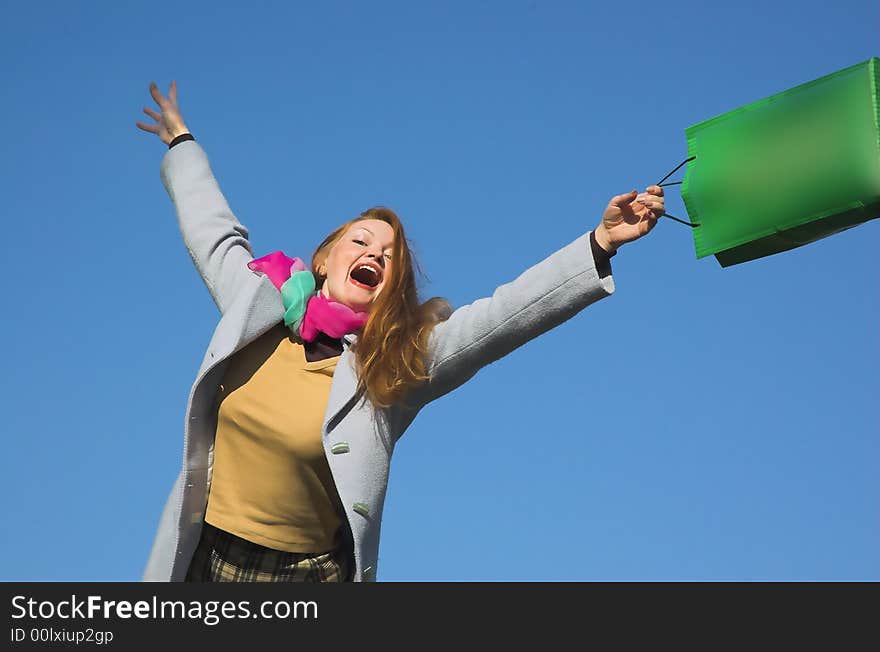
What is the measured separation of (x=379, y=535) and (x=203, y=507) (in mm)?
772

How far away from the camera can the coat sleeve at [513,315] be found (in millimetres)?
4758

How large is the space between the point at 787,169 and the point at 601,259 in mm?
822

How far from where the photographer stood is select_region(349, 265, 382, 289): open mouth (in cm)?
538

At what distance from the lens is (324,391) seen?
201 inches

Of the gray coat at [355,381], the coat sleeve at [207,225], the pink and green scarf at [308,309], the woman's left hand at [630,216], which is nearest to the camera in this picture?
the woman's left hand at [630,216]

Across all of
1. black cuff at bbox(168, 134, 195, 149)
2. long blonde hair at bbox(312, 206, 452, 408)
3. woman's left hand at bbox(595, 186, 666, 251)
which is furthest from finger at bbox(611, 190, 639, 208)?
black cuff at bbox(168, 134, 195, 149)

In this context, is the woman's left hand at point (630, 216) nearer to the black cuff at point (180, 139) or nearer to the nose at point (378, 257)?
the nose at point (378, 257)

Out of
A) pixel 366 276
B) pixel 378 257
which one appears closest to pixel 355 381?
pixel 366 276

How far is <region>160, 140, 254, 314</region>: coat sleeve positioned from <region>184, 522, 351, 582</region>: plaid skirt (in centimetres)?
107

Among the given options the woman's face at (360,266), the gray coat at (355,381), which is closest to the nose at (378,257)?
the woman's face at (360,266)

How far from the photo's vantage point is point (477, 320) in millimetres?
4965

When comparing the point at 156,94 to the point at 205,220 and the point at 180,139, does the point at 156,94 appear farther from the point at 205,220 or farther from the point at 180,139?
the point at 205,220

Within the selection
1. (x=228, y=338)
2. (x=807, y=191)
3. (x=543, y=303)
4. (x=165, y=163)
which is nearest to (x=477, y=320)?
(x=543, y=303)

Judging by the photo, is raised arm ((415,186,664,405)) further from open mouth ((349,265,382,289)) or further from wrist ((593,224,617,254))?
open mouth ((349,265,382,289))
